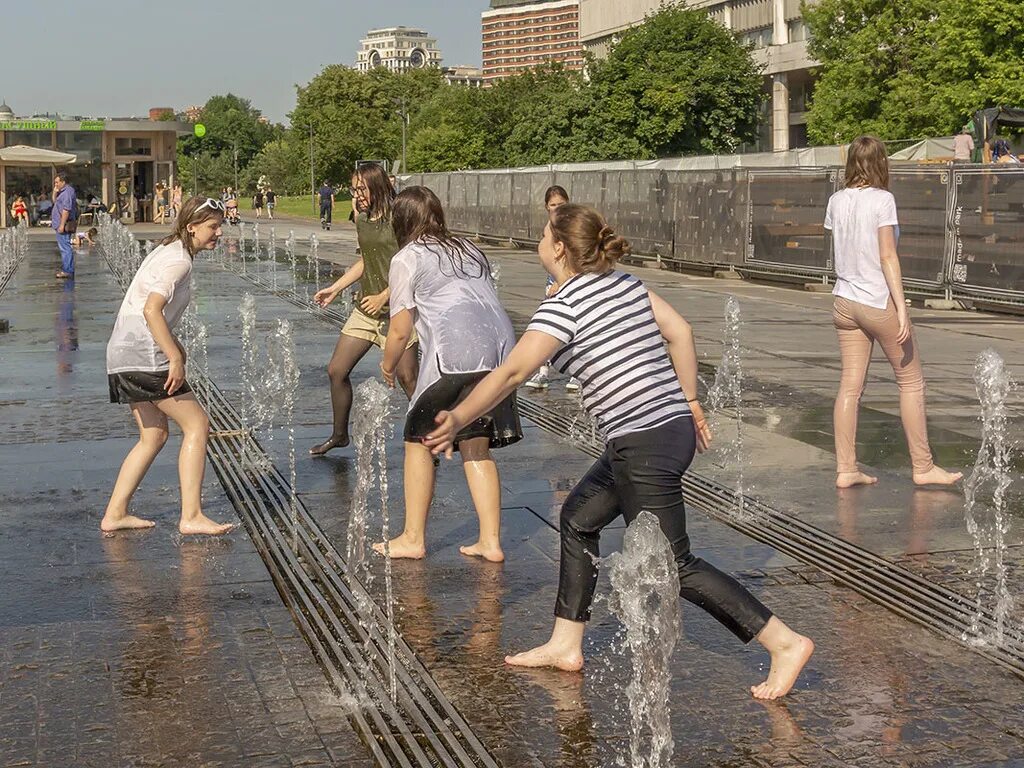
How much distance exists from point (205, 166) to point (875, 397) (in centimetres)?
14125

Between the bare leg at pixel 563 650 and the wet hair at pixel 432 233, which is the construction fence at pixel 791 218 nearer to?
the wet hair at pixel 432 233

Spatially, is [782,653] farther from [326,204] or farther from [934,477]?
[326,204]

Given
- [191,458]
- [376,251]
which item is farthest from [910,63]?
[191,458]

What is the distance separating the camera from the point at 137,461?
7.58m

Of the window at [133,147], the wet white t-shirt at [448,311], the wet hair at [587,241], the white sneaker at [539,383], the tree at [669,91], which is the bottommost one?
the white sneaker at [539,383]

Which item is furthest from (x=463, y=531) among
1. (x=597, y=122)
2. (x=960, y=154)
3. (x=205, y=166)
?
(x=205, y=166)

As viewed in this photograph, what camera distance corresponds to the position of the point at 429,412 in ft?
21.7

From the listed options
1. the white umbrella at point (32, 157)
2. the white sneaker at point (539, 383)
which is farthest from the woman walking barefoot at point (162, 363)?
the white umbrella at point (32, 157)

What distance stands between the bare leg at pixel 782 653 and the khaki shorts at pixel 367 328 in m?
4.73

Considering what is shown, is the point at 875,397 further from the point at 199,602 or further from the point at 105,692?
the point at 105,692

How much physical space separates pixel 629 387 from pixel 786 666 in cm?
106

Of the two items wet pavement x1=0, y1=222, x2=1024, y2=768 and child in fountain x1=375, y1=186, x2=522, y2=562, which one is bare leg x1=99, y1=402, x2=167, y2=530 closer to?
wet pavement x1=0, y1=222, x2=1024, y2=768

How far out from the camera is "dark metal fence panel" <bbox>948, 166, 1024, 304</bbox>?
18625mm

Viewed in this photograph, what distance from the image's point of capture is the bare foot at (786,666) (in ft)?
16.6
